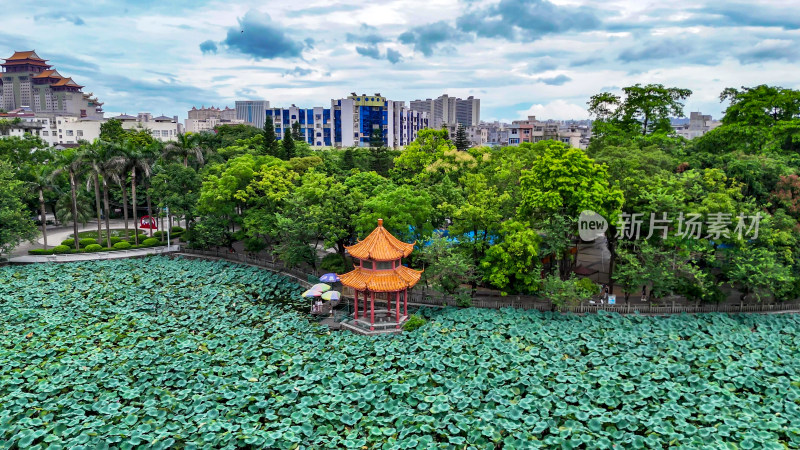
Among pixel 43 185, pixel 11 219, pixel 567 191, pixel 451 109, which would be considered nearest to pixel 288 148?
pixel 43 185

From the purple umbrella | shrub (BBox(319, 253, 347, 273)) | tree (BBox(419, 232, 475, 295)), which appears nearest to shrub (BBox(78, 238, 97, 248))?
Result: shrub (BBox(319, 253, 347, 273))

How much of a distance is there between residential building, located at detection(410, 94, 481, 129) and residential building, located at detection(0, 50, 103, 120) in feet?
318

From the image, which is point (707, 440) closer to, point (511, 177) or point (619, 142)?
point (511, 177)

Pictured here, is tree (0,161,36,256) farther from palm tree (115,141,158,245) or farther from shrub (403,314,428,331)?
shrub (403,314,428,331)

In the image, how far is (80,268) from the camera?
29.6 m

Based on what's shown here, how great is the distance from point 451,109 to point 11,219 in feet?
491

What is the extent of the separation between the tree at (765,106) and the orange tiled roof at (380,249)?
79.6 ft

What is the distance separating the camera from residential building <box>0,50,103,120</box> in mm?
111250

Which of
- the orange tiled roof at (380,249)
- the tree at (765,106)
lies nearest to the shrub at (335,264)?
the orange tiled roof at (380,249)

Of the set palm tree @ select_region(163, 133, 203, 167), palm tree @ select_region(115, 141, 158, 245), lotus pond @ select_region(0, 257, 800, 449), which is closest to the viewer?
lotus pond @ select_region(0, 257, 800, 449)

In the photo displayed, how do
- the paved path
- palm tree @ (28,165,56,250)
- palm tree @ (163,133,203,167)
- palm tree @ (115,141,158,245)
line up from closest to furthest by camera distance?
the paved path < palm tree @ (28,165,56,250) < palm tree @ (115,141,158,245) < palm tree @ (163,133,203,167)

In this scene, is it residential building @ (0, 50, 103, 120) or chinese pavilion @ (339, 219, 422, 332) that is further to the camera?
residential building @ (0, 50, 103, 120)

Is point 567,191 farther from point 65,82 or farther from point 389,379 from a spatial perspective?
point 65,82

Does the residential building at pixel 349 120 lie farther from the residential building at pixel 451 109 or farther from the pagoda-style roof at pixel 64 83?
the residential building at pixel 451 109
